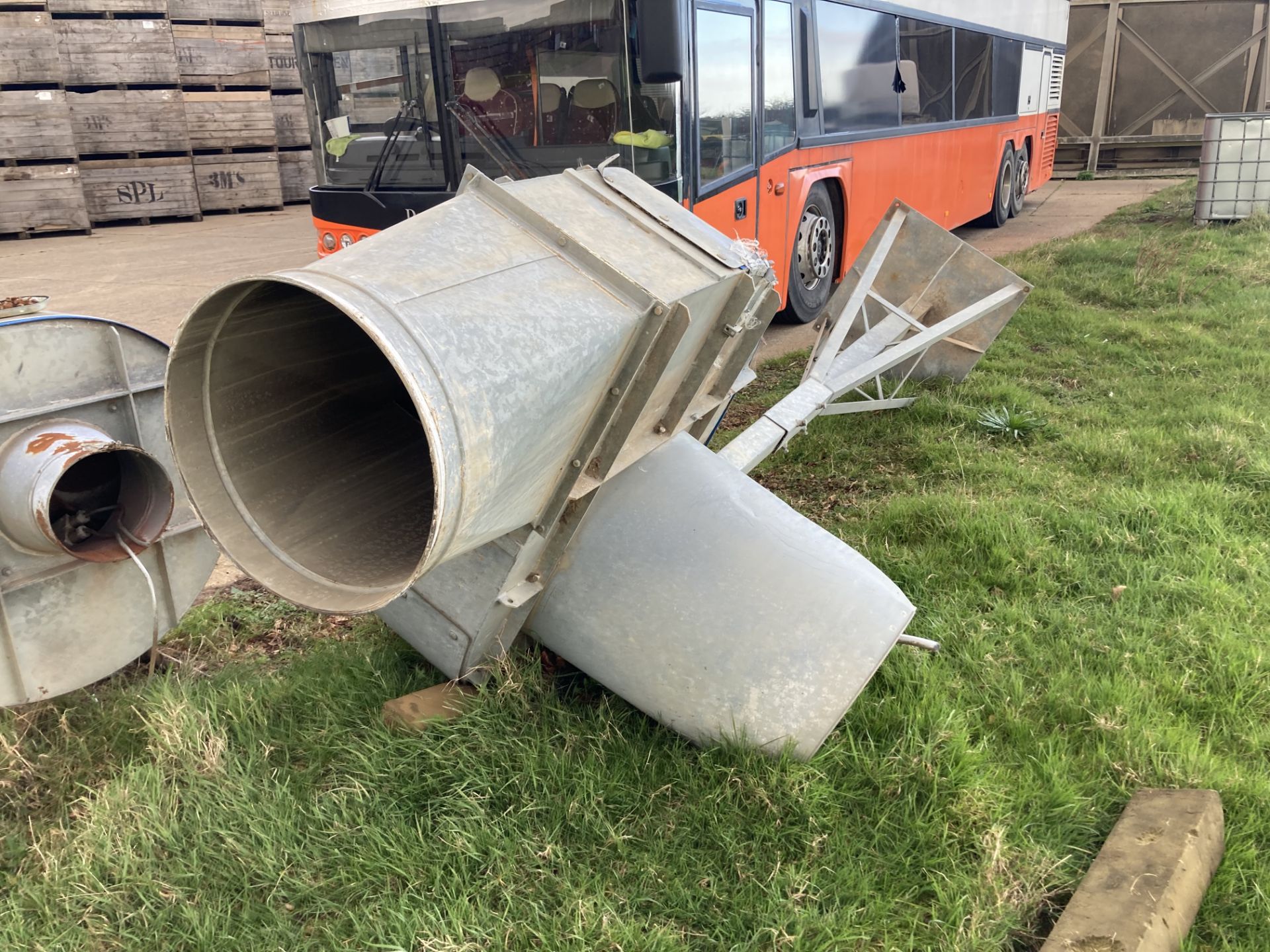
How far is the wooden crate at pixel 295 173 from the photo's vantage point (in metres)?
14.5

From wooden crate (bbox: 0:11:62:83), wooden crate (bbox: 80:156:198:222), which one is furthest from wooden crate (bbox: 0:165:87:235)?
wooden crate (bbox: 0:11:62:83)

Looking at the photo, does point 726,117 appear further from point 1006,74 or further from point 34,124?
point 34,124

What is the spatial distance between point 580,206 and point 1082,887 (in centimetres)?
184

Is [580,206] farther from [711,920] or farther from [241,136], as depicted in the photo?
[241,136]

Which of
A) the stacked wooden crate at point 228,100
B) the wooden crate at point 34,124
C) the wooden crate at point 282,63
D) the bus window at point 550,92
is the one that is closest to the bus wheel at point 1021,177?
the bus window at point 550,92

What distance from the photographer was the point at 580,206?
90.0 inches

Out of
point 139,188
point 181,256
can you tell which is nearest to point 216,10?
point 139,188

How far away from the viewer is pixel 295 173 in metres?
14.7

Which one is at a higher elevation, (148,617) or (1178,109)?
(1178,109)

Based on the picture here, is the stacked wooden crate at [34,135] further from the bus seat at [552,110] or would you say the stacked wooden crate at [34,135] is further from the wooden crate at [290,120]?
the bus seat at [552,110]

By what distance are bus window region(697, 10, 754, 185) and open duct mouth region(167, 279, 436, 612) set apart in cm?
335

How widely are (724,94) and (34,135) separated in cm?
981

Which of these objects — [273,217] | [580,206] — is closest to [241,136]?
[273,217]

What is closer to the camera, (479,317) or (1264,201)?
(479,317)
